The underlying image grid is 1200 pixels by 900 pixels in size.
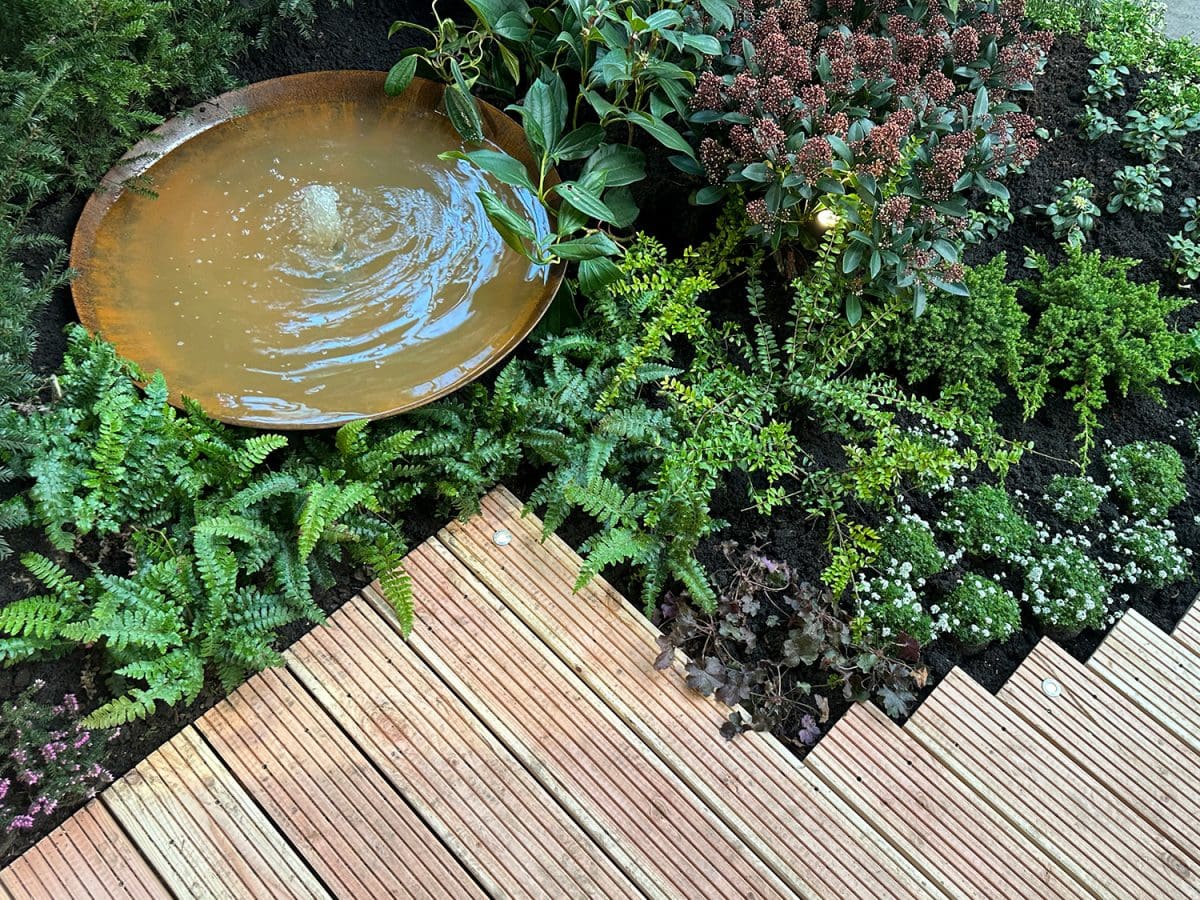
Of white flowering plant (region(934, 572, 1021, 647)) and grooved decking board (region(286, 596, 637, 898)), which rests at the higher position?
white flowering plant (region(934, 572, 1021, 647))

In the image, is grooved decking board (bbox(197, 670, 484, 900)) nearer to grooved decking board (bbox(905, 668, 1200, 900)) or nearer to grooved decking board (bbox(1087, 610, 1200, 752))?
grooved decking board (bbox(905, 668, 1200, 900))

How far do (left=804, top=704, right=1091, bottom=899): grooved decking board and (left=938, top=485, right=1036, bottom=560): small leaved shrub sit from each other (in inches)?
Answer: 29.1

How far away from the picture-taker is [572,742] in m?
2.57

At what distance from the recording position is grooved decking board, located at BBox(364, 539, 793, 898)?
2.39 metres

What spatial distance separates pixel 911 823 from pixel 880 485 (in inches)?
41.3

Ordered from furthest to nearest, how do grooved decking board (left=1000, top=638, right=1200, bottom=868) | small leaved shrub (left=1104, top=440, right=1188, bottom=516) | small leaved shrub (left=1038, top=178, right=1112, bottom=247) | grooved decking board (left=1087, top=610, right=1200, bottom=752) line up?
1. small leaved shrub (left=1038, top=178, right=1112, bottom=247)
2. small leaved shrub (left=1104, top=440, right=1188, bottom=516)
3. grooved decking board (left=1087, top=610, right=1200, bottom=752)
4. grooved decking board (left=1000, top=638, right=1200, bottom=868)

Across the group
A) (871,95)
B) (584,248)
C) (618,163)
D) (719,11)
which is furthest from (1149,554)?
(719,11)

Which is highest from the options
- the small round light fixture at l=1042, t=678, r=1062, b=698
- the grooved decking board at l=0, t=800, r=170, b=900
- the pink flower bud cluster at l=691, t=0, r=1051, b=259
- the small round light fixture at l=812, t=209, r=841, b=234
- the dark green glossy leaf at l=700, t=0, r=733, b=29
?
the dark green glossy leaf at l=700, t=0, r=733, b=29

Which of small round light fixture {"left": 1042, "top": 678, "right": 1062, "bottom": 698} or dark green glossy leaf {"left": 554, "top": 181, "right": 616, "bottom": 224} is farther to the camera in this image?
dark green glossy leaf {"left": 554, "top": 181, "right": 616, "bottom": 224}

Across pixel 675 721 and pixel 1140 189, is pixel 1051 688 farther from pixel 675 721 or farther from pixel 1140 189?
pixel 1140 189

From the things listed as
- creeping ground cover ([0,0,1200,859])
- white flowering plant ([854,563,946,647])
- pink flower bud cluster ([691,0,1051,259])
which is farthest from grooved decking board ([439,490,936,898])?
pink flower bud cluster ([691,0,1051,259])

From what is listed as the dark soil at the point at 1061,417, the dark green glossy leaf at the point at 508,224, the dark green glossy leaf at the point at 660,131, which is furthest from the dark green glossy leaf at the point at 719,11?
the dark soil at the point at 1061,417

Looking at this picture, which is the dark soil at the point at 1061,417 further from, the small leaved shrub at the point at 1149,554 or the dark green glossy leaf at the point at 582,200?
the dark green glossy leaf at the point at 582,200

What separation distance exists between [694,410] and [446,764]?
4.63ft
